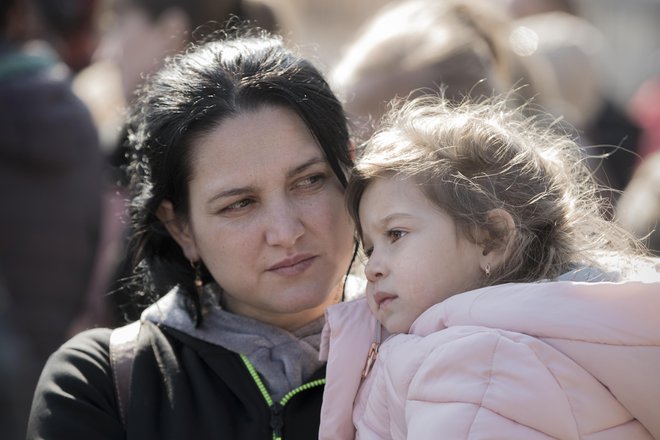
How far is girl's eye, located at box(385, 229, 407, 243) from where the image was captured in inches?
96.5

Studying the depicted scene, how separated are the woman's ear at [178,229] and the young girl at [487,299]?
517 mm

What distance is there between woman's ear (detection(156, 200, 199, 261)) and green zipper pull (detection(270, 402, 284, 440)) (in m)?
0.51

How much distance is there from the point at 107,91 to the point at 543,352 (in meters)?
3.45

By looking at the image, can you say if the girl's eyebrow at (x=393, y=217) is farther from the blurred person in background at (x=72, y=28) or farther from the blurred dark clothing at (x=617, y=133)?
the blurred person in background at (x=72, y=28)

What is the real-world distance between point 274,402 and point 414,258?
1.74 ft

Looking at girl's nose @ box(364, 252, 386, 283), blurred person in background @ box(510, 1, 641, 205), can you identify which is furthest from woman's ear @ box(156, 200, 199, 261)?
blurred person in background @ box(510, 1, 641, 205)

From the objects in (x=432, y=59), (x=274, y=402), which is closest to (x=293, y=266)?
(x=274, y=402)

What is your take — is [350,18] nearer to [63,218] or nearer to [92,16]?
[92,16]

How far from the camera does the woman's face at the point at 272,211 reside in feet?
8.79

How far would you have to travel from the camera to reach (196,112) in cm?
275

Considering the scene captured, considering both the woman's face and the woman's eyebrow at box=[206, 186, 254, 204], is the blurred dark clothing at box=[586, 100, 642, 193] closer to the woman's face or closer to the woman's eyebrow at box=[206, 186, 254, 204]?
the woman's face

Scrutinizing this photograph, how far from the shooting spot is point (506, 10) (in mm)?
6254

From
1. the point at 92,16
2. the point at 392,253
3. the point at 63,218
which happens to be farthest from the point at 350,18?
the point at 392,253

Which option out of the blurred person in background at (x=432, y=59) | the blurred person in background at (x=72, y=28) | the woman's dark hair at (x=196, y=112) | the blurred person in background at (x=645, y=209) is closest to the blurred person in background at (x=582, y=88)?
the blurred person in background at (x=645, y=209)
